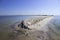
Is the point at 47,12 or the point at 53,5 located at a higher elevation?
the point at 53,5

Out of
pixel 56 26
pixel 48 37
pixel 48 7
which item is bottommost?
pixel 48 37

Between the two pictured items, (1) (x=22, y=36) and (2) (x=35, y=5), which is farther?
(2) (x=35, y=5)

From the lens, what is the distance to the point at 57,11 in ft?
4.52

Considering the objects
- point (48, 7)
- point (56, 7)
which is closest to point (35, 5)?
point (48, 7)

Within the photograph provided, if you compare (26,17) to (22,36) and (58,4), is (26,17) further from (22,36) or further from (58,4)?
(58,4)

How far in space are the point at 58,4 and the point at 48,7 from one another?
0.16 meters

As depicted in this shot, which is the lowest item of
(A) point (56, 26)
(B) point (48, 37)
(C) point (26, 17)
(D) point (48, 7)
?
(B) point (48, 37)

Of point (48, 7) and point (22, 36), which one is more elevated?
point (48, 7)

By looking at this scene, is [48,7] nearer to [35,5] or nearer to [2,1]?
[35,5]

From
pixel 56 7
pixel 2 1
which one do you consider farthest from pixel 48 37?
pixel 2 1

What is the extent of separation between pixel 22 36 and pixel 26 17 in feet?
0.96

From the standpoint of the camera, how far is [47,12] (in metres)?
1.39

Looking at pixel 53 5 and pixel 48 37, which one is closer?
pixel 48 37

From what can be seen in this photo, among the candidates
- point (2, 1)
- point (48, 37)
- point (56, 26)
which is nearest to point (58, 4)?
point (56, 26)
